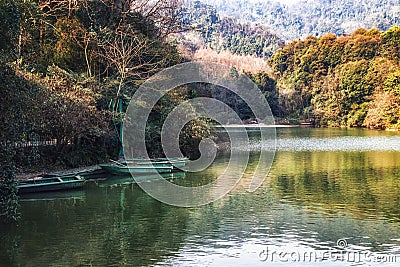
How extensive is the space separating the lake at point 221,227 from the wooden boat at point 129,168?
1.95ft

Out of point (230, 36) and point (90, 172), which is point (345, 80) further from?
point (230, 36)

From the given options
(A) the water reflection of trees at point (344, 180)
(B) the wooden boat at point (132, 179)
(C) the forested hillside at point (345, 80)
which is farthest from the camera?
(C) the forested hillside at point (345, 80)

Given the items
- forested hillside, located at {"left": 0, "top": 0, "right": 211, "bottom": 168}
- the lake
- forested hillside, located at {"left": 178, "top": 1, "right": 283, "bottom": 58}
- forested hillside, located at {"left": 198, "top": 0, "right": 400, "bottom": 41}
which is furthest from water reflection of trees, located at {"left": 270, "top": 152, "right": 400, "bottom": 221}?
forested hillside, located at {"left": 198, "top": 0, "right": 400, "bottom": 41}

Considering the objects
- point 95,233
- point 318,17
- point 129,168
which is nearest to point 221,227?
point 95,233

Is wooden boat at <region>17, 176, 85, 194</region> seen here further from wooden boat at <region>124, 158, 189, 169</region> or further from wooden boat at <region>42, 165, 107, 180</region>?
wooden boat at <region>124, 158, 189, 169</region>

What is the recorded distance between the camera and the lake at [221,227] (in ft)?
26.8

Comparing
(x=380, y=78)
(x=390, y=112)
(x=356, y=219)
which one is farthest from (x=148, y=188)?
(x=380, y=78)

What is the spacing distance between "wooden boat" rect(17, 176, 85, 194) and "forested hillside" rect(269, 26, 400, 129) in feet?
108

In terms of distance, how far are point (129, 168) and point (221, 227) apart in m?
7.31

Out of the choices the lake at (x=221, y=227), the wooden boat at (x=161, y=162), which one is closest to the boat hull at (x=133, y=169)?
the wooden boat at (x=161, y=162)

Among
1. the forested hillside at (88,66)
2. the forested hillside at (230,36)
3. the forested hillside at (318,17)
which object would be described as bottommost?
the forested hillside at (88,66)

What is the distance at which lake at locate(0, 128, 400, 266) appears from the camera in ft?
26.8

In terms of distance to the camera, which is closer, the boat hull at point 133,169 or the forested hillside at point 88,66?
the forested hillside at point 88,66

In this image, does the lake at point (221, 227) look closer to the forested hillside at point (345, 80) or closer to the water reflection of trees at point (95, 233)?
the water reflection of trees at point (95, 233)
